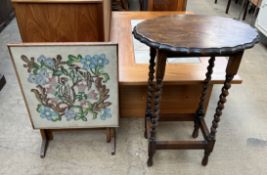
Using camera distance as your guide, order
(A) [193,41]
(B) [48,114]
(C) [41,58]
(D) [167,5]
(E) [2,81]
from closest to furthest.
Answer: (A) [193,41] < (C) [41,58] < (B) [48,114] < (E) [2,81] < (D) [167,5]

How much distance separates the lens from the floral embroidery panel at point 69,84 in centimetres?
118

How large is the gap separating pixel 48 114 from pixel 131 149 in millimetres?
580

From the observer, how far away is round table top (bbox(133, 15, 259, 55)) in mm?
1001

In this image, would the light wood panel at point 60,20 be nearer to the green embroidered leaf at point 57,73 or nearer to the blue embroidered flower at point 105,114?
the green embroidered leaf at point 57,73

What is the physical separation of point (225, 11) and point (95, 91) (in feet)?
11.5

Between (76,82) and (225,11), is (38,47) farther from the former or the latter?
(225,11)

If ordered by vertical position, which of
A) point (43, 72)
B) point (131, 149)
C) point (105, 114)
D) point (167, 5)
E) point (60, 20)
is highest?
point (60, 20)

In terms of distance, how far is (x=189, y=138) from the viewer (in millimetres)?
1723

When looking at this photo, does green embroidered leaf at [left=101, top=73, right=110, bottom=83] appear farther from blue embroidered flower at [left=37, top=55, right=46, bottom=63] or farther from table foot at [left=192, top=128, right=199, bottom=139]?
table foot at [left=192, top=128, right=199, bottom=139]

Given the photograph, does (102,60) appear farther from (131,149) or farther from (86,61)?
(131,149)

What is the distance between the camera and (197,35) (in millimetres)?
1102

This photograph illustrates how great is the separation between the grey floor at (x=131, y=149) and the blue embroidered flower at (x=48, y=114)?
30 cm

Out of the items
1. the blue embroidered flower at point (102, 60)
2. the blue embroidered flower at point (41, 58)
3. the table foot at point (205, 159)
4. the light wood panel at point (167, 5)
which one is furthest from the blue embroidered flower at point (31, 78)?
the light wood panel at point (167, 5)

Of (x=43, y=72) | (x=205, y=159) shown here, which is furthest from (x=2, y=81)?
(x=205, y=159)
